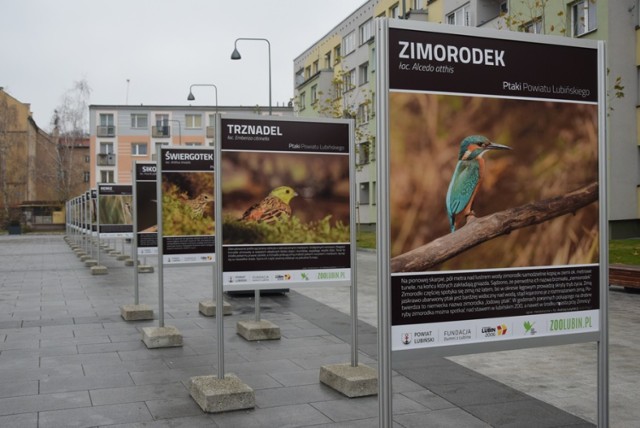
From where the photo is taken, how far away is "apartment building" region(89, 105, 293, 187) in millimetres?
79188

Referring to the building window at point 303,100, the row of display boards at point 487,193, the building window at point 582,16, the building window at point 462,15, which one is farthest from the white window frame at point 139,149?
the row of display boards at point 487,193

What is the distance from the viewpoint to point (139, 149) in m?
80.7

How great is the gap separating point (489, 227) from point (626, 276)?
1254 cm

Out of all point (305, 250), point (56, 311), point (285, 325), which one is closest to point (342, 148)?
point (305, 250)

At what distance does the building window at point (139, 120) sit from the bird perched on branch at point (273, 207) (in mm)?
76031

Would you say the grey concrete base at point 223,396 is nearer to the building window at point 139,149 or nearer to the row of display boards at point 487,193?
the row of display boards at point 487,193

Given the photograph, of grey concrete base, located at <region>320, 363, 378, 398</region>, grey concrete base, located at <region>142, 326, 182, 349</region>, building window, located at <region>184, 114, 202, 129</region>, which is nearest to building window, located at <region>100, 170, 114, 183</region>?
building window, located at <region>184, 114, 202, 129</region>

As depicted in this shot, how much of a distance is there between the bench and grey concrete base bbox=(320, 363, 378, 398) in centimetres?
992

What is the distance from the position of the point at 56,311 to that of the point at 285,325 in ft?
15.0

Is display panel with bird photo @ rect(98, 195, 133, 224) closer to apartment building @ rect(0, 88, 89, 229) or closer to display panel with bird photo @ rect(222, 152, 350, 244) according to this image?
display panel with bird photo @ rect(222, 152, 350, 244)

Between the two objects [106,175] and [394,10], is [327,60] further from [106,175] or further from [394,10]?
[106,175]

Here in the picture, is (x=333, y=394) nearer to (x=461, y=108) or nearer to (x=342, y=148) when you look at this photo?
(x=342, y=148)

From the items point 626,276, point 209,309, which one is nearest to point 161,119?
point 626,276

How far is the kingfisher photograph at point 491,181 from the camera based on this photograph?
3527 millimetres
